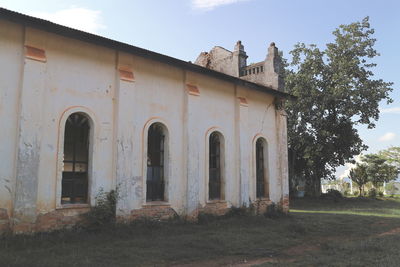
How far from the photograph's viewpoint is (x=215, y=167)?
13.4 meters

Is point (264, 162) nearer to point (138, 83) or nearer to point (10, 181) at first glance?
point (138, 83)

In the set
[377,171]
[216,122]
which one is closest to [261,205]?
[216,122]

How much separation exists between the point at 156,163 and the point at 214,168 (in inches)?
103

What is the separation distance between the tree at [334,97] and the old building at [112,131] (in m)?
12.2

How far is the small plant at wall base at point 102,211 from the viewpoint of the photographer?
30.4ft

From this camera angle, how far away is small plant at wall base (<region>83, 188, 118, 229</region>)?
9.27 m

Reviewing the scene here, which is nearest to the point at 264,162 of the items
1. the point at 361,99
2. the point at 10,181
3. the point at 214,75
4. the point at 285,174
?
the point at 285,174

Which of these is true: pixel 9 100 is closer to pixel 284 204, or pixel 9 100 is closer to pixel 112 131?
pixel 112 131

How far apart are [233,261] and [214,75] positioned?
22.9 ft

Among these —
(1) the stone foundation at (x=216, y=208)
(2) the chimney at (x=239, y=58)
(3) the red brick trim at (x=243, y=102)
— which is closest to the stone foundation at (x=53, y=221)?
(1) the stone foundation at (x=216, y=208)

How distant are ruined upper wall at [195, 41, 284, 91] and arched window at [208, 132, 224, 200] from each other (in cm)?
500

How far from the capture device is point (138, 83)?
428 inches

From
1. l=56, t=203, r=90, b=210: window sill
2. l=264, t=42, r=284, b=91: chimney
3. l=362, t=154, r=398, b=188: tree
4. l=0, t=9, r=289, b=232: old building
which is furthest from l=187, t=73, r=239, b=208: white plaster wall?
l=362, t=154, r=398, b=188: tree

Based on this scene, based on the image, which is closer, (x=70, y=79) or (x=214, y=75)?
(x=70, y=79)
